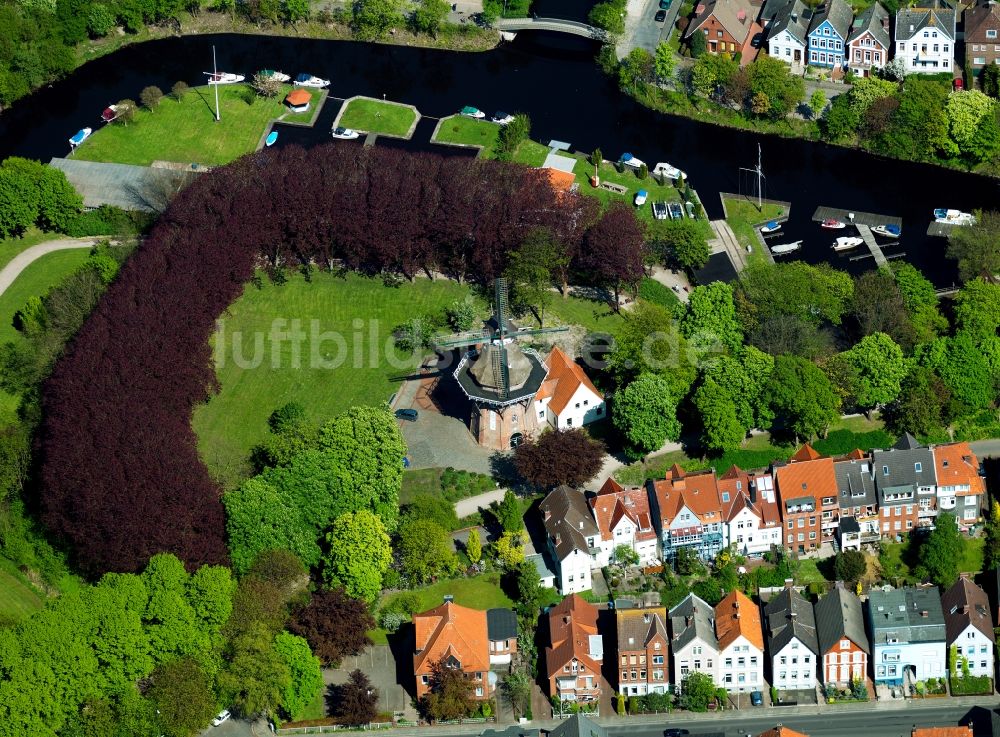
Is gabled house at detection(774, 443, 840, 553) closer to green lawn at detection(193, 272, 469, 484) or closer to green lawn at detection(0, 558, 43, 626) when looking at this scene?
green lawn at detection(193, 272, 469, 484)

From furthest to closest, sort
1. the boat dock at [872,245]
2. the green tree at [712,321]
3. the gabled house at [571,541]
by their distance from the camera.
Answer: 1. the boat dock at [872,245]
2. the green tree at [712,321]
3. the gabled house at [571,541]

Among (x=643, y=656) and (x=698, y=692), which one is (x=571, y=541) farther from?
(x=698, y=692)

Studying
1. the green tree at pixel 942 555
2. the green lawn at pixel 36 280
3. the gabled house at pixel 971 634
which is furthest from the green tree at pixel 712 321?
the green lawn at pixel 36 280

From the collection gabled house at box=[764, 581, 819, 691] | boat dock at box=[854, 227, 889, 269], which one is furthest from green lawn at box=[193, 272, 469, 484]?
gabled house at box=[764, 581, 819, 691]

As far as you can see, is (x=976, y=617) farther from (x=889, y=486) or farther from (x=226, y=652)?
(x=226, y=652)

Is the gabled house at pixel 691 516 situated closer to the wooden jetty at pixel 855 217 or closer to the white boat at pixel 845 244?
the white boat at pixel 845 244

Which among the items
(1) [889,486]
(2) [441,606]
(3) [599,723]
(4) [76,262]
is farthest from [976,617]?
(4) [76,262]
